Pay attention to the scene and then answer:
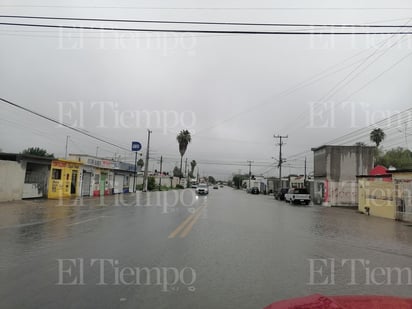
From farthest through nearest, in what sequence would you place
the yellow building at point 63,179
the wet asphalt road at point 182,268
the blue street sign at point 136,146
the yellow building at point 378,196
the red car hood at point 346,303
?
the blue street sign at point 136,146, the yellow building at point 63,179, the yellow building at point 378,196, the wet asphalt road at point 182,268, the red car hood at point 346,303

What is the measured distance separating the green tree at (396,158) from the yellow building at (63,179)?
189 ft

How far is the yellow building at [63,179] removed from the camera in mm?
34722

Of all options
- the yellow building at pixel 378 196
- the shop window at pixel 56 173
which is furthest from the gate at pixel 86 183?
the yellow building at pixel 378 196

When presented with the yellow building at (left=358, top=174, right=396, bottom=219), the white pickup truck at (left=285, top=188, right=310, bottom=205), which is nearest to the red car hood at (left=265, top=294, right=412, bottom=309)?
the yellow building at (left=358, top=174, right=396, bottom=219)

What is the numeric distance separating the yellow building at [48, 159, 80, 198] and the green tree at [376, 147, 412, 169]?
5757 cm

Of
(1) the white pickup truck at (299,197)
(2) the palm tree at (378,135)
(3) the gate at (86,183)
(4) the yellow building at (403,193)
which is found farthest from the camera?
(2) the palm tree at (378,135)

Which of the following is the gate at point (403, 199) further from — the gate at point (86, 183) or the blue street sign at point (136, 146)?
the blue street sign at point (136, 146)

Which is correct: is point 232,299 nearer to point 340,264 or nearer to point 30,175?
point 340,264

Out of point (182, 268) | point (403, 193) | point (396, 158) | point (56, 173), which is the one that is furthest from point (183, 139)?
point (182, 268)

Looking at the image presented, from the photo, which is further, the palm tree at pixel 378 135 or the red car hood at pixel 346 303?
the palm tree at pixel 378 135

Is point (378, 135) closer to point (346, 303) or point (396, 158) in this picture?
point (396, 158)

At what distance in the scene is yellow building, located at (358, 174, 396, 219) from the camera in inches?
1045

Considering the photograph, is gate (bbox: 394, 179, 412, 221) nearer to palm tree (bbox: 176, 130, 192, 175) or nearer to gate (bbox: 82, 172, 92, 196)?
gate (bbox: 82, 172, 92, 196)

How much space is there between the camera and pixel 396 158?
74.1 m
